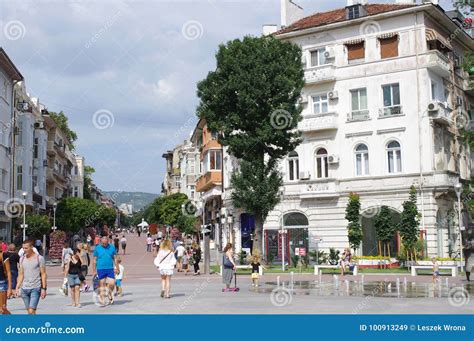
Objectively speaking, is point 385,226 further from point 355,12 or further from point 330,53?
point 355,12

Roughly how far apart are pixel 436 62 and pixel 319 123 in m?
8.27

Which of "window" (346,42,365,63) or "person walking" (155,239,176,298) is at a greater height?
"window" (346,42,365,63)

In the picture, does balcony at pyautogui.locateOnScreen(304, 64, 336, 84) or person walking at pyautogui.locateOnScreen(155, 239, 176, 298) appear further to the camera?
balcony at pyautogui.locateOnScreen(304, 64, 336, 84)

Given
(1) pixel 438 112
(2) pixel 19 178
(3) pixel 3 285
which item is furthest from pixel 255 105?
(2) pixel 19 178

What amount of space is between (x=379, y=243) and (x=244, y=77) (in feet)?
43.6

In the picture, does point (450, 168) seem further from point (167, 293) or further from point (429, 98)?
point (167, 293)

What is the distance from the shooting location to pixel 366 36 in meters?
40.7

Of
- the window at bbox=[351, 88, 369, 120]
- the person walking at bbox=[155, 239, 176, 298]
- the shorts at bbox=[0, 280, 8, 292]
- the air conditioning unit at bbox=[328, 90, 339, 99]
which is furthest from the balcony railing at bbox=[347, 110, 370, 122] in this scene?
the shorts at bbox=[0, 280, 8, 292]

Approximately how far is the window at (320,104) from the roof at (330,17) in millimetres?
4869

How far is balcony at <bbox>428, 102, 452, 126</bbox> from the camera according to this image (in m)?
38.3

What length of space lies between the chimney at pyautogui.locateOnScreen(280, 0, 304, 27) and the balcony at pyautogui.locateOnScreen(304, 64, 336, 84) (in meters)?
7.61

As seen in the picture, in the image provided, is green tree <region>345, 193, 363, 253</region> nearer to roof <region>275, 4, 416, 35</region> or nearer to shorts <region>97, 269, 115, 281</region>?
roof <region>275, 4, 416, 35</region>

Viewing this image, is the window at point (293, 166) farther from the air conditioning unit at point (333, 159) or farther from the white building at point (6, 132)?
the white building at point (6, 132)

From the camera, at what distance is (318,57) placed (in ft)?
140
